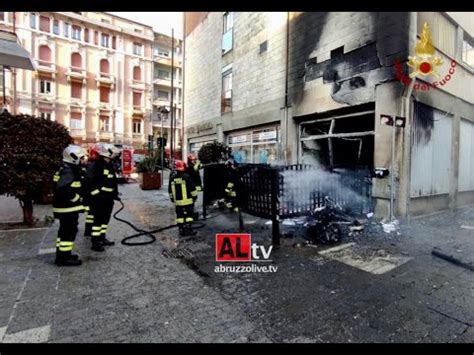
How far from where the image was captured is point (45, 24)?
3.16 metres

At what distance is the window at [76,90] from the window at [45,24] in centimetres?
161

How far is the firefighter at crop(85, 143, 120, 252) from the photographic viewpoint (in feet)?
13.6

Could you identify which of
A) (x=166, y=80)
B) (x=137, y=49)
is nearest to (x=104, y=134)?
(x=137, y=49)

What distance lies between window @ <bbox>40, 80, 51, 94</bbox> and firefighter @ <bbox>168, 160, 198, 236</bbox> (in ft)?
7.98

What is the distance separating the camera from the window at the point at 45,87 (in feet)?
15.3

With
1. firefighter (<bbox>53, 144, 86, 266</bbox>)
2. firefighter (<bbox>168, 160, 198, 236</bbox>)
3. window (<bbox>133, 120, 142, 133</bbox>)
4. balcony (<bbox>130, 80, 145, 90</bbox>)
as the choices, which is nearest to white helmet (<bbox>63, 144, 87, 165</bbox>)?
firefighter (<bbox>53, 144, 86, 266</bbox>)

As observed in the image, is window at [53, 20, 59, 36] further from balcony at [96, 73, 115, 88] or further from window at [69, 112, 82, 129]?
window at [69, 112, 82, 129]

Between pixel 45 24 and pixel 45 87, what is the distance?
6.86 ft

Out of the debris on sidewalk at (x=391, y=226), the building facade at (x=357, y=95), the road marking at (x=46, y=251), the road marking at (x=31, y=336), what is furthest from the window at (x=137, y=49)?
the debris on sidewalk at (x=391, y=226)

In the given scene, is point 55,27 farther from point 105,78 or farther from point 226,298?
point 226,298

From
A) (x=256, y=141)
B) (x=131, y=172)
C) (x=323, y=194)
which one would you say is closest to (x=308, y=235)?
(x=323, y=194)
